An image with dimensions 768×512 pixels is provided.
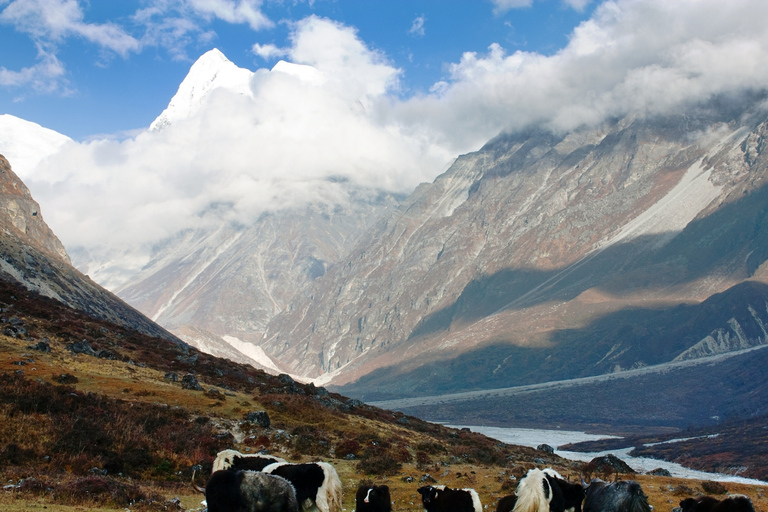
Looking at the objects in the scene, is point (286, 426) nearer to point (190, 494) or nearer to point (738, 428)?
point (190, 494)

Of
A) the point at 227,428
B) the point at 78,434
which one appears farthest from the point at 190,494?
the point at 227,428

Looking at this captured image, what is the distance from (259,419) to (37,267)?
9883cm

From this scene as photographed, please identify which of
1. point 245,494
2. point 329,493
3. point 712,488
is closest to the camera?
point 245,494

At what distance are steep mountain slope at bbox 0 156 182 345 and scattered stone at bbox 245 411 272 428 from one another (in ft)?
220

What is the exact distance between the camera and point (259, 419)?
4162 centimetres

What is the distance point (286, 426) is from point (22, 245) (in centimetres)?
10753

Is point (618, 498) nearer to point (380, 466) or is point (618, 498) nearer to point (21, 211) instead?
point (380, 466)

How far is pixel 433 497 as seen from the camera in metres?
23.5

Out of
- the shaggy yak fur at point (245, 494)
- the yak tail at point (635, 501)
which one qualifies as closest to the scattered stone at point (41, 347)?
the shaggy yak fur at point (245, 494)

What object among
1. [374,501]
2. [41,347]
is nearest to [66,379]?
[41,347]

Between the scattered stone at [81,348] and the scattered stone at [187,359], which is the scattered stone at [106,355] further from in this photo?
the scattered stone at [187,359]

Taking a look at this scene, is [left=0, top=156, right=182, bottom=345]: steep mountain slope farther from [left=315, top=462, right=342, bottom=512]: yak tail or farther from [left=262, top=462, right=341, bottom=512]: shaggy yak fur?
[left=315, top=462, right=342, bottom=512]: yak tail

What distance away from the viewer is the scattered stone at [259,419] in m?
41.4

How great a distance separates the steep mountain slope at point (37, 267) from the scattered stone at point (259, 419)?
6698 cm
